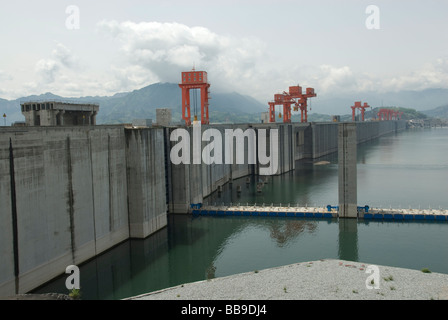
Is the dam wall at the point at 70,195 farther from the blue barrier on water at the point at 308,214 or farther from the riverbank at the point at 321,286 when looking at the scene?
the riverbank at the point at 321,286

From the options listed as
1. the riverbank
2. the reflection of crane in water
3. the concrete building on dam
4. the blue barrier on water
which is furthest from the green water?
the concrete building on dam

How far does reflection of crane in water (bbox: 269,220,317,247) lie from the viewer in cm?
3688

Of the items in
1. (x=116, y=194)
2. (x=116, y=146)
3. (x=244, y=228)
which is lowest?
(x=244, y=228)

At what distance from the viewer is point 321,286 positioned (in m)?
23.1

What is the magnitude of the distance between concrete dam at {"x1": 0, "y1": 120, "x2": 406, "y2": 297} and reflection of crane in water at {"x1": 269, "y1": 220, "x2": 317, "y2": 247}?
34.5 ft

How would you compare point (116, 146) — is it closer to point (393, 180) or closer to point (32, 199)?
point (32, 199)

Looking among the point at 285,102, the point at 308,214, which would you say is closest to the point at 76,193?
the point at 308,214

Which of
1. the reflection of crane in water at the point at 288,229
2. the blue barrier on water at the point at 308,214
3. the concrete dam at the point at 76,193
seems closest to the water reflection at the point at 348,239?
the blue barrier on water at the point at 308,214

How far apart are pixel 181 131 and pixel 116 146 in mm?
12280

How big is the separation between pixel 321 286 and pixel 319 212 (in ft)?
67.4

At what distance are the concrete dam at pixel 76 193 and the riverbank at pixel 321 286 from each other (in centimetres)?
692

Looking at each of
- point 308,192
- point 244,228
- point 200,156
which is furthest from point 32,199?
point 308,192

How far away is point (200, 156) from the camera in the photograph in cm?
5066

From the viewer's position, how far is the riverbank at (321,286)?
21.8m
